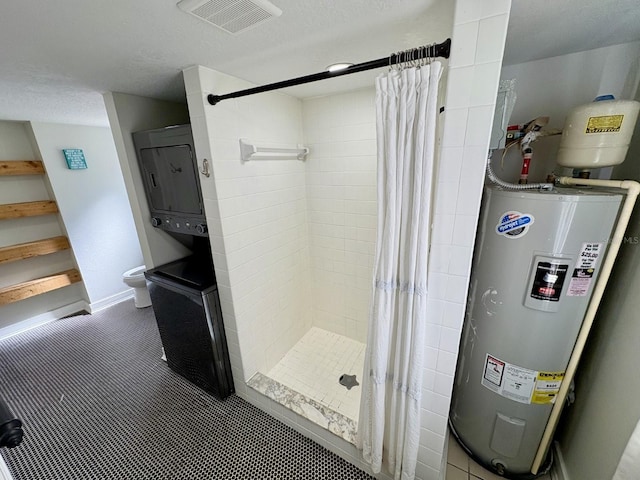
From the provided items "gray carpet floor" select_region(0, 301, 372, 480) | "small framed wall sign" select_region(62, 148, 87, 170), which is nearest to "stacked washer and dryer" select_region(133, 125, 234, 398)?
"gray carpet floor" select_region(0, 301, 372, 480)

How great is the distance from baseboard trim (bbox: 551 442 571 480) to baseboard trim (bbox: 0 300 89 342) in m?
4.35

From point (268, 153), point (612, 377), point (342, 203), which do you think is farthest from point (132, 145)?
point (612, 377)

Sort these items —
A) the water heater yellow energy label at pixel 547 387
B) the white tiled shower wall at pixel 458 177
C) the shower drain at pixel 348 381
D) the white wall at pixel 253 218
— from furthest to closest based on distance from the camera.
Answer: the shower drain at pixel 348 381, the white wall at pixel 253 218, the water heater yellow energy label at pixel 547 387, the white tiled shower wall at pixel 458 177

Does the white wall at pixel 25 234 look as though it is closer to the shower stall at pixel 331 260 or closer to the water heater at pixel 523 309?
the shower stall at pixel 331 260

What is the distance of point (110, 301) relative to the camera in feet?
10.2

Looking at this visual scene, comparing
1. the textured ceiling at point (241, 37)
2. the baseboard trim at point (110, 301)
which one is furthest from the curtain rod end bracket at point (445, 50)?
the baseboard trim at point (110, 301)

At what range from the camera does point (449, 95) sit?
32.7 inches

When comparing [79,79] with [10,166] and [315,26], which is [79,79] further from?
[10,166]

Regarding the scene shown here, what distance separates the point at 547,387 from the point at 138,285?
3.59m

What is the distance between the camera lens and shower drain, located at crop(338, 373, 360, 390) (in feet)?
6.20

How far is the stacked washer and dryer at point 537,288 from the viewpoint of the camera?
987 mm

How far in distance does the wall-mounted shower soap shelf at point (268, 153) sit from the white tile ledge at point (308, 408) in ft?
4.85

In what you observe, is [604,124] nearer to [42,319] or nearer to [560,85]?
[560,85]

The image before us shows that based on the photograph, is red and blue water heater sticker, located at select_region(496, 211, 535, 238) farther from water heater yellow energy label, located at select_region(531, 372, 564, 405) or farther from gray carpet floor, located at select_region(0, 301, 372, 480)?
gray carpet floor, located at select_region(0, 301, 372, 480)
